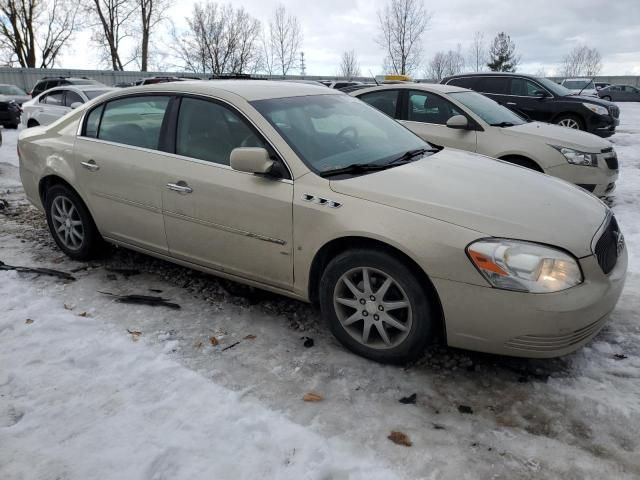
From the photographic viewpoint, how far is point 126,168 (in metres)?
3.95

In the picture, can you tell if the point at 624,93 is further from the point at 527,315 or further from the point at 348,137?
the point at 527,315

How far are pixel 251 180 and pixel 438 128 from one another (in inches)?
161

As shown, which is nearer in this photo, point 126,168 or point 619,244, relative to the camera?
point 619,244

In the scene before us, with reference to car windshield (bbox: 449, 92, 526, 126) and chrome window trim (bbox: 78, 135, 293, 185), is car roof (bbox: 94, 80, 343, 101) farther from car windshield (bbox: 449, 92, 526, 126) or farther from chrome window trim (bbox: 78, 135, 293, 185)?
car windshield (bbox: 449, 92, 526, 126)

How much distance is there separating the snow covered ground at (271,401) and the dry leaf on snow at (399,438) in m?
0.03

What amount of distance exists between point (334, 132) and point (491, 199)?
125cm

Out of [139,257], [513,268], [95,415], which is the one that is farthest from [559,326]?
[139,257]

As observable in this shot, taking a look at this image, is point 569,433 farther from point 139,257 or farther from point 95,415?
point 139,257

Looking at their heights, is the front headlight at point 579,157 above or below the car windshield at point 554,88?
below

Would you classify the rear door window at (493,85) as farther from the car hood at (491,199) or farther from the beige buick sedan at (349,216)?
the car hood at (491,199)

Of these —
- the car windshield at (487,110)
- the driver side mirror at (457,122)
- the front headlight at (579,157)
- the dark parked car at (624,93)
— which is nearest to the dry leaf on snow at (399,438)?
the driver side mirror at (457,122)

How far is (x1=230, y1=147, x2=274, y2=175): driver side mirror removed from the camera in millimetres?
3150

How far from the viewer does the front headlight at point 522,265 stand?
256 cm

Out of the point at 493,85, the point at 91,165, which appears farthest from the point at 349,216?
the point at 493,85
